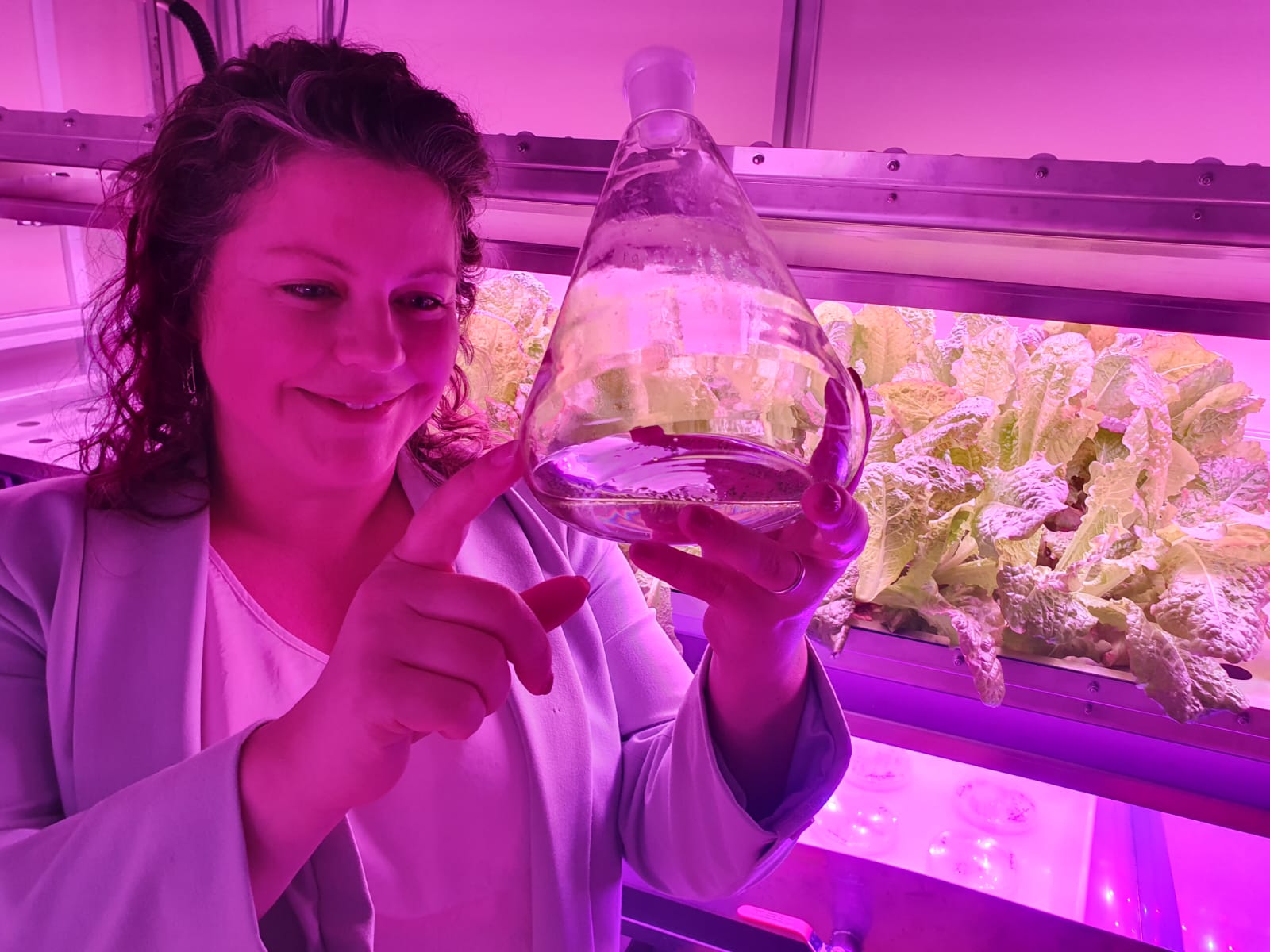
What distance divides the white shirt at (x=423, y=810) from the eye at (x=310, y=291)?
27 cm

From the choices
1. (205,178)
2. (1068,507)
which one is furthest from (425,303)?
(1068,507)

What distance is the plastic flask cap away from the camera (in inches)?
22.9

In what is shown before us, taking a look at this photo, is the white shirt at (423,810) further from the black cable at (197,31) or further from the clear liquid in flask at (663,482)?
the black cable at (197,31)

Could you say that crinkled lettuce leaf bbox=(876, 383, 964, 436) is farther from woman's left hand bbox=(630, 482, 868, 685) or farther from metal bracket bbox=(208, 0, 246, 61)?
metal bracket bbox=(208, 0, 246, 61)

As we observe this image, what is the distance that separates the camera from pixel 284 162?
72 centimetres

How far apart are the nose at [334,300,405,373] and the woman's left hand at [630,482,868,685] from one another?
0.92 feet

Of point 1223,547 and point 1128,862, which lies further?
point 1128,862

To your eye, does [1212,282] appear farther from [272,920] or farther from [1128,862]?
[272,920]

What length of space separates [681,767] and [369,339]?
1.48 ft

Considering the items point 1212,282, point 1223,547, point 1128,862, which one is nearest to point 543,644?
point 1212,282

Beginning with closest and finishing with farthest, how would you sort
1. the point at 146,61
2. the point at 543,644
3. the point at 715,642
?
the point at 543,644 < the point at 715,642 < the point at 146,61

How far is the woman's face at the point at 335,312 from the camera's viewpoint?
676 mm

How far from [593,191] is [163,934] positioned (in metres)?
0.71

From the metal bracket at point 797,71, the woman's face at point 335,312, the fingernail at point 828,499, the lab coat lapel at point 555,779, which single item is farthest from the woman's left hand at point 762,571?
the metal bracket at point 797,71
